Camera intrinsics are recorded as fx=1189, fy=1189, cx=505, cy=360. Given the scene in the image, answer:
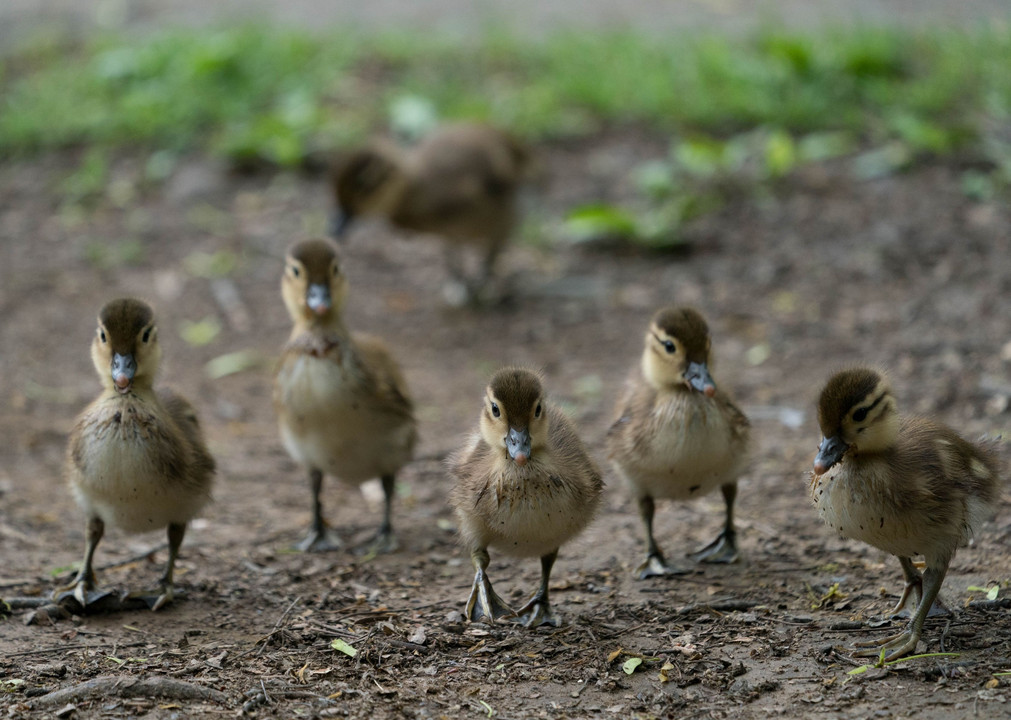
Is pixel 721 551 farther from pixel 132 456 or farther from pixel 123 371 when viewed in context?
pixel 123 371

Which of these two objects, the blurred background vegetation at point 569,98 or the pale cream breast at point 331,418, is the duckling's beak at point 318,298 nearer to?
the pale cream breast at point 331,418

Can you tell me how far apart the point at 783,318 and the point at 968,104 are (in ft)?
11.5

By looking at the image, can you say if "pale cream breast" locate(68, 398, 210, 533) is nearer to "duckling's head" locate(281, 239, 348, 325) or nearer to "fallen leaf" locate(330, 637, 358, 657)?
"fallen leaf" locate(330, 637, 358, 657)

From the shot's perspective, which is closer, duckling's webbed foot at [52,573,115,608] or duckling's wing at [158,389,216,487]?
duckling's webbed foot at [52,573,115,608]

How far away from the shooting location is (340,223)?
10070mm

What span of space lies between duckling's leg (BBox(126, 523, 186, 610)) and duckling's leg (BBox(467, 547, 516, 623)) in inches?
56.4

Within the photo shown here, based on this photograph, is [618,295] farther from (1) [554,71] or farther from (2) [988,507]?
(2) [988,507]

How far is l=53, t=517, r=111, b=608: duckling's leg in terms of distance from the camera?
17.8ft

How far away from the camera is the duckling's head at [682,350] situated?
18.7 feet

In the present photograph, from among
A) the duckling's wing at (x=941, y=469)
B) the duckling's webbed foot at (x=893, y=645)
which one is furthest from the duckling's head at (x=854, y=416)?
the duckling's webbed foot at (x=893, y=645)

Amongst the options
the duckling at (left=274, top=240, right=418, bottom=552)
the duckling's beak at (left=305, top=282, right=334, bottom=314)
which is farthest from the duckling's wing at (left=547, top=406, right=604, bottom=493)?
the duckling's beak at (left=305, top=282, right=334, bottom=314)

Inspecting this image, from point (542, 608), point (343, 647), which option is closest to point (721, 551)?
point (542, 608)

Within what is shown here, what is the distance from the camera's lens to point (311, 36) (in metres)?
14.1

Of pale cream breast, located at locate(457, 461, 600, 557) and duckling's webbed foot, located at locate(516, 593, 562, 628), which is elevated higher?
pale cream breast, located at locate(457, 461, 600, 557)
